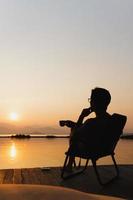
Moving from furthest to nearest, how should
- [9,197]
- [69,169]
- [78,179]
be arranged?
[69,169] → [78,179] → [9,197]

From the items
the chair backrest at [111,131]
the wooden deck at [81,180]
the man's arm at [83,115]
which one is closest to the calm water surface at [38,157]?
the wooden deck at [81,180]

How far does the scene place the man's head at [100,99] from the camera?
17.7 feet

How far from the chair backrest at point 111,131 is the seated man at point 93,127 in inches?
2.3

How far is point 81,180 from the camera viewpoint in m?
→ 5.59

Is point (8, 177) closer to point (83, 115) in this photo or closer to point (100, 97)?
point (83, 115)

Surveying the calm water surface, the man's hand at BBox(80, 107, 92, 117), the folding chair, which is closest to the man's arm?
the man's hand at BBox(80, 107, 92, 117)

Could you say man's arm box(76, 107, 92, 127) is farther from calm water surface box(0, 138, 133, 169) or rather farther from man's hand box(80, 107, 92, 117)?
calm water surface box(0, 138, 133, 169)

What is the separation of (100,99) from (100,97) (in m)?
0.03

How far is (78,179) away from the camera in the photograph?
18.6ft

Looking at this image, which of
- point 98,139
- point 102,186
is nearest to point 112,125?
point 98,139

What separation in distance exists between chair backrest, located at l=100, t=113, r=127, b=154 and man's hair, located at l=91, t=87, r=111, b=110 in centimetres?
21

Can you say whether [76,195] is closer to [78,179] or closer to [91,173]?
[78,179]

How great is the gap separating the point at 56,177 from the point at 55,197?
527cm

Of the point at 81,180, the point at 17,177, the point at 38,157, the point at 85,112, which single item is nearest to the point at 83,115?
the point at 85,112
